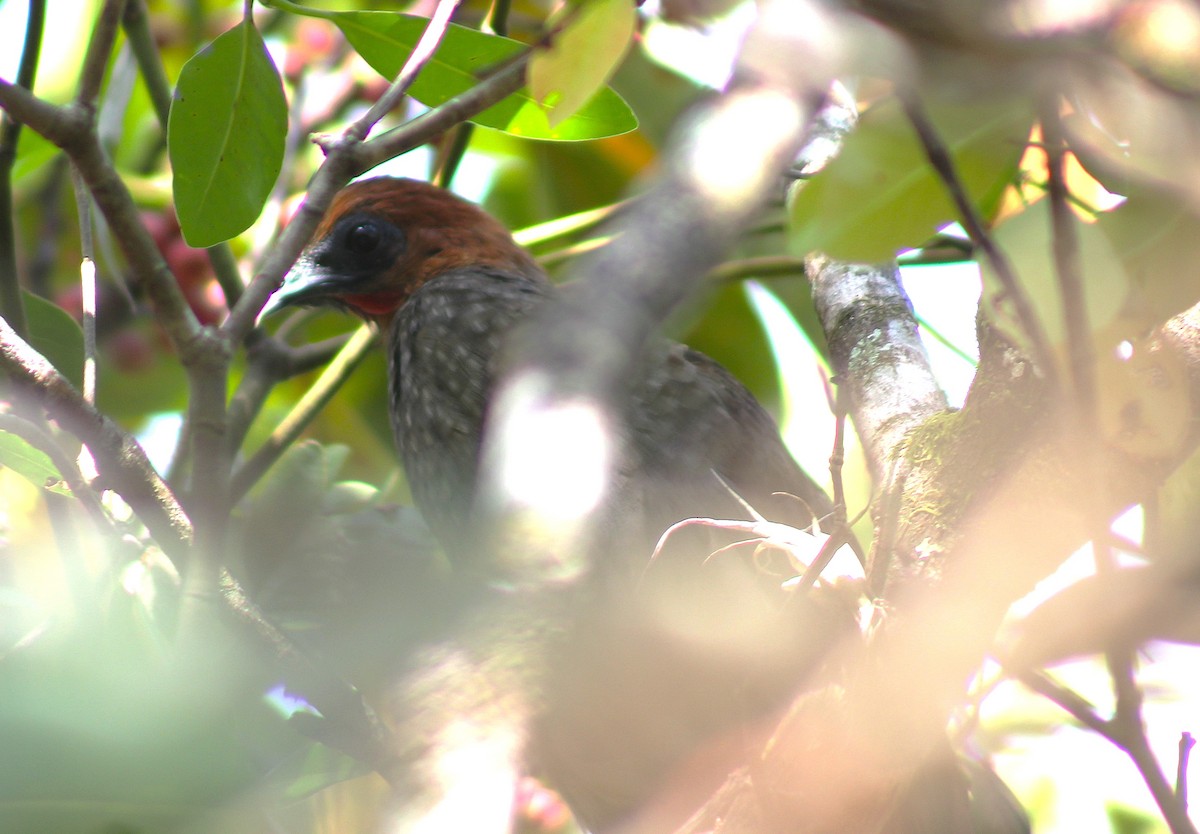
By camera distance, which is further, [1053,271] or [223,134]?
[223,134]

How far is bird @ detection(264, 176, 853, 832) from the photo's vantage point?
1864mm

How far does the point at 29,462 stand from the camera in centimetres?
165

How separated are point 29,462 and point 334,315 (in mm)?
2026

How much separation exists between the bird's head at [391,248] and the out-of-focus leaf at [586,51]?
2111 mm

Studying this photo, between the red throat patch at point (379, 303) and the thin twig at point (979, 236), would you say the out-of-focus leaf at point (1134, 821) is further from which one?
the red throat patch at point (379, 303)

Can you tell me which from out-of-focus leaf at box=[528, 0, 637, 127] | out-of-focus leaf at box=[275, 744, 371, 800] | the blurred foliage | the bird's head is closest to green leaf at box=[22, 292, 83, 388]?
the blurred foliage

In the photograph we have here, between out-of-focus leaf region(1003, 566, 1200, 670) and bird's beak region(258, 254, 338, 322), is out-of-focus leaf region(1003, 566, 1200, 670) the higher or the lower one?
the lower one

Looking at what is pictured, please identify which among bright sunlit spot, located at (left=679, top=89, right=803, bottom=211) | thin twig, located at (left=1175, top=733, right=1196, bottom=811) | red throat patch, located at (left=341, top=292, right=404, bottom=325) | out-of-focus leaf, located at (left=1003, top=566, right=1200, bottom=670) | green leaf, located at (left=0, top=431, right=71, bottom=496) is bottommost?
thin twig, located at (left=1175, top=733, right=1196, bottom=811)

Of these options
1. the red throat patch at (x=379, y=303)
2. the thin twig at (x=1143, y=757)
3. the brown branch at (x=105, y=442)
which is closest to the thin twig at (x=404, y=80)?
the brown branch at (x=105, y=442)

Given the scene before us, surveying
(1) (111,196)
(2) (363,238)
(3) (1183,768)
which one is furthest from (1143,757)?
(2) (363,238)

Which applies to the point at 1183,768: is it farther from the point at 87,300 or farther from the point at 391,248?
the point at 391,248

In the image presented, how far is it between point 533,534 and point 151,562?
4.36ft

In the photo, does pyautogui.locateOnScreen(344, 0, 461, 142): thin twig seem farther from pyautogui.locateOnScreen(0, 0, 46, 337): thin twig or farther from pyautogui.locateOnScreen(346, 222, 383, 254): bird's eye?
pyautogui.locateOnScreen(346, 222, 383, 254): bird's eye

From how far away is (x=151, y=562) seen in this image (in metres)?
1.92
